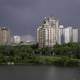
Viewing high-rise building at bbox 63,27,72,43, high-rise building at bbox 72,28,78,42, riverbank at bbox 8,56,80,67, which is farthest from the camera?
high-rise building at bbox 63,27,72,43

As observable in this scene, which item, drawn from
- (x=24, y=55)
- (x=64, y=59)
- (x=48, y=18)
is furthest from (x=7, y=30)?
(x=64, y=59)

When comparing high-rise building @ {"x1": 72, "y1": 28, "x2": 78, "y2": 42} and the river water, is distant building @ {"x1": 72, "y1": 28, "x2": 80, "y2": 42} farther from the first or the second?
the river water

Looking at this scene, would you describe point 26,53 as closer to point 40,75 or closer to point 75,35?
point 75,35

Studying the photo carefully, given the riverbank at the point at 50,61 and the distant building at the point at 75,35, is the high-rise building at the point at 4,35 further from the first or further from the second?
the riverbank at the point at 50,61

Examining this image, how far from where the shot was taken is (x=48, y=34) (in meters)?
58.5

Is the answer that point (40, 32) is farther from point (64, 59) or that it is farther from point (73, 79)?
point (73, 79)

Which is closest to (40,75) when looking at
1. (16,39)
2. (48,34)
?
(48,34)

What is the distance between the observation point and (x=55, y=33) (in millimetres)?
61031

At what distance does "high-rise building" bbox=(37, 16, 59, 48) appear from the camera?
57.4 metres

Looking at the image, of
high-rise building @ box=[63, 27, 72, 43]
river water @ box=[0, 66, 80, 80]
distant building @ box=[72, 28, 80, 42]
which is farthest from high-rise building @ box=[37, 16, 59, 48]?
river water @ box=[0, 66, 80, 80]

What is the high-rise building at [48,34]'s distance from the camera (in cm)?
5738

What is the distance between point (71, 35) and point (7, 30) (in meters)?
15.4

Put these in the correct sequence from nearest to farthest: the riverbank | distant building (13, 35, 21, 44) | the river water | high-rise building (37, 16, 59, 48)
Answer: the river water
the riverbank
high-rise building (37, 16, 59, 48)
distant building (13, 35, 21, 44)

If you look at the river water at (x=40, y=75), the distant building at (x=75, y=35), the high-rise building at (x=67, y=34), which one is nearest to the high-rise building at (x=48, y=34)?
the high-rise building at (x=67, y=34)
